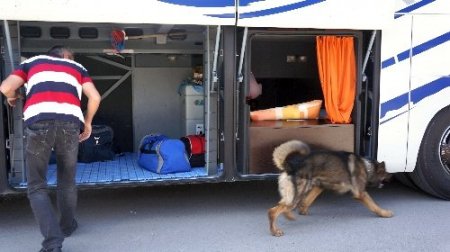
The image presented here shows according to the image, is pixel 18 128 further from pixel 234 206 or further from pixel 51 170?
pixel 234 206

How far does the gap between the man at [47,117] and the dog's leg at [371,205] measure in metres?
2.68

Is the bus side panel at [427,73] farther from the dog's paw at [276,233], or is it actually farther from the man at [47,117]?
the man at [47,117]

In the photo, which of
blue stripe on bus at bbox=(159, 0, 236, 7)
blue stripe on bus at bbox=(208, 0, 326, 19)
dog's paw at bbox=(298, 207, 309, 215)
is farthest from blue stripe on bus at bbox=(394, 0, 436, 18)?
dog's paw at bbox=(298, 207, 309, 215)

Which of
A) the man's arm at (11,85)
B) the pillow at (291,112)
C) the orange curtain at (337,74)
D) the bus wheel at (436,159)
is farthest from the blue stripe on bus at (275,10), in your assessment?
the bus wheel at (436,159)

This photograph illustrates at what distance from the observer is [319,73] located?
543cm

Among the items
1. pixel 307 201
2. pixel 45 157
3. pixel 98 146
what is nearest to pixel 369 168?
pixel 307 201

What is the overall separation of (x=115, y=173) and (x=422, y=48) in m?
3.37

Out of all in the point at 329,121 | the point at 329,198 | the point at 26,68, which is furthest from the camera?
the point at 329,198

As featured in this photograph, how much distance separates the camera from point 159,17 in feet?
14.2

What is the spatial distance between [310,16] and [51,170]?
9.79 ft

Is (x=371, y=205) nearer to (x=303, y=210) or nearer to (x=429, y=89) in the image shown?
(x=303, y=210)

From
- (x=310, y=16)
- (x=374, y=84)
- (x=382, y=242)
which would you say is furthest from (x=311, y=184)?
(x=310, y=16)

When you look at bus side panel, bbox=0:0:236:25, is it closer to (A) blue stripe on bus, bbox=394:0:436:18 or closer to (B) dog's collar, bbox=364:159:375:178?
(A) blue stripe on bus, bbox=394:0:436:18

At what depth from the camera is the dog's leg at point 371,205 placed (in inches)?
195
